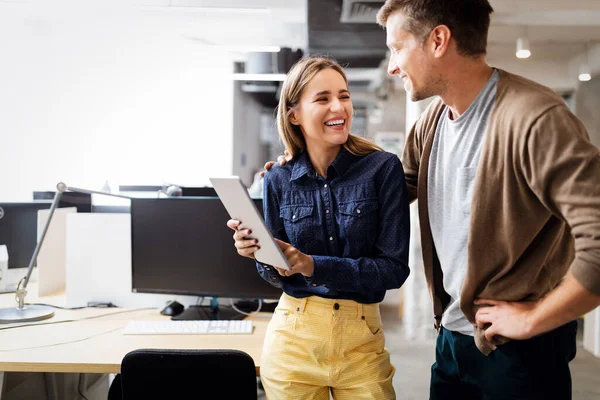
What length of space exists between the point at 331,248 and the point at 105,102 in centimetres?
647

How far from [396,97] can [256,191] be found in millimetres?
8343

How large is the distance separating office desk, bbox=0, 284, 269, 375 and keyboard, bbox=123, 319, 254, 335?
0.02 metres

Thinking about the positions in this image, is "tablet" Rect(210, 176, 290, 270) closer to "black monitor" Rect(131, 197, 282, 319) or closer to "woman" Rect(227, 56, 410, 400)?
"woman" Rect(227, 56, 410, 400)

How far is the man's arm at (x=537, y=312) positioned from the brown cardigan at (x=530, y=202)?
0.02m

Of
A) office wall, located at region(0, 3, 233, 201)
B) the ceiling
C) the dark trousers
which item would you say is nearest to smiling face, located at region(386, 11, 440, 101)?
the dark trousers

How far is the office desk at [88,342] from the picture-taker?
1.66 m

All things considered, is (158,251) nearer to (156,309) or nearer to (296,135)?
(156,309)

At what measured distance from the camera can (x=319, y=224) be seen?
1.43 metres

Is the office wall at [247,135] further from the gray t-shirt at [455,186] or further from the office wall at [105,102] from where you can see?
the gray t-shirt at [455,186]

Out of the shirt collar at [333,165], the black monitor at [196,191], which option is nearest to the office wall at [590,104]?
the black monitor at [196,191]

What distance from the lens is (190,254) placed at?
209 centimetres

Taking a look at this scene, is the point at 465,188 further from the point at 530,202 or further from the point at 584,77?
the point at 584,77

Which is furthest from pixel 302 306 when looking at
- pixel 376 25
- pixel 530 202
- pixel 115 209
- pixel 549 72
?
pixel 549 72

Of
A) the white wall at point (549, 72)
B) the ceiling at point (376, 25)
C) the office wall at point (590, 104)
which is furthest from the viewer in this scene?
the white wall at point (549, 72)
